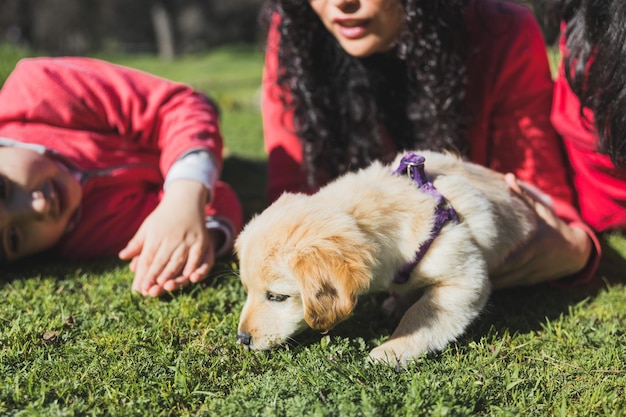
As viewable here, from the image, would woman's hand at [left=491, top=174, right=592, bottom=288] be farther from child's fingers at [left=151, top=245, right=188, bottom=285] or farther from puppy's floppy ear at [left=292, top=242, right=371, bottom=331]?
child's fingers at [left=151, top=245, right=188, bottom=285]

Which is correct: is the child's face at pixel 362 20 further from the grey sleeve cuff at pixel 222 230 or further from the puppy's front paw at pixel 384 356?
the puppy's front paw at pixel 384 356

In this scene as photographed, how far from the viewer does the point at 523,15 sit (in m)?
3.96

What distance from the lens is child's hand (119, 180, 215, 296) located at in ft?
10.4

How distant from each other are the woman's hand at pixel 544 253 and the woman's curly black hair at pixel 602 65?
1.52 ft

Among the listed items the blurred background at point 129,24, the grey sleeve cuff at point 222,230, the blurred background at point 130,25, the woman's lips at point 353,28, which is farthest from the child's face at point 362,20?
the blurred background at point 129,24

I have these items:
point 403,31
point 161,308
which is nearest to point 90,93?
point 161,308

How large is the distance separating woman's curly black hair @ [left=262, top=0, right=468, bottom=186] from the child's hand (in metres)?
1.08

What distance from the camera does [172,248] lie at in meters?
3.23

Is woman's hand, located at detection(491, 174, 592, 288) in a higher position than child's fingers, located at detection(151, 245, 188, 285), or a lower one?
higher

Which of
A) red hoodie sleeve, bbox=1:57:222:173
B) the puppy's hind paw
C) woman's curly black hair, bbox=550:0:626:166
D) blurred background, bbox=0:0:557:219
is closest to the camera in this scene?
the puppy's hind paw

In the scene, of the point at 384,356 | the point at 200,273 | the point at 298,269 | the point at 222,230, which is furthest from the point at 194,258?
the point at 384,356

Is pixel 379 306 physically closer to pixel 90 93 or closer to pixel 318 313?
pixel 318 313

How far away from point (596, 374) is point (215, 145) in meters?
2.62

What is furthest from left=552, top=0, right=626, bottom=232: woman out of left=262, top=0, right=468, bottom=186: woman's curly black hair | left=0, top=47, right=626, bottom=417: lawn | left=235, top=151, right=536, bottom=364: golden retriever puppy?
left=235, top=151, right=536, bottom=364: golden retriever puppy
